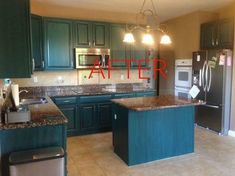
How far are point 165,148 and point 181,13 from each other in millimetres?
3516

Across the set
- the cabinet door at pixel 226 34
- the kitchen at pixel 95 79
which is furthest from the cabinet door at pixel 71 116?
the cabinet door at pixel 226 34

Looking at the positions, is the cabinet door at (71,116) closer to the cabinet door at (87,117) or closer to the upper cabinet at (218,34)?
the cabinet door at (87,117)

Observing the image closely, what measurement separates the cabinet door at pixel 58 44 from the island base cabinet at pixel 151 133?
1.71 m

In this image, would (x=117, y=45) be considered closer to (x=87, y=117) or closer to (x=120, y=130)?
(x=87, y=117)

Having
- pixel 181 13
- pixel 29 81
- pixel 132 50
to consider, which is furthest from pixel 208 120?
pixel 29 81

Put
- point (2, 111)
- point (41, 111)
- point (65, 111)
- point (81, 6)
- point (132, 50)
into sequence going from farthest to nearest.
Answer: point (132, 50) → point (81, 6) → point (65, 111) → point (41, 111) → point (2, 111)

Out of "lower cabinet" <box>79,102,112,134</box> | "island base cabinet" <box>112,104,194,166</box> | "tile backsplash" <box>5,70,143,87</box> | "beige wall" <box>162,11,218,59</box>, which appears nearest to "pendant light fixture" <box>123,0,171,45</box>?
"beige wall" <box>162,11,218,59</box>

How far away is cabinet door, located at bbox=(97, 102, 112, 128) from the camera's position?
182 inches

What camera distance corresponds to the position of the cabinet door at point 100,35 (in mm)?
4762

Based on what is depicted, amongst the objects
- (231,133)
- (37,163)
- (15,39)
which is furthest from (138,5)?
(37,163)

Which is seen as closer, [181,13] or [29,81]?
[29,81]

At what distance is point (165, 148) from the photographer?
338 cm

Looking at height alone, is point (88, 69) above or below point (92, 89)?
above

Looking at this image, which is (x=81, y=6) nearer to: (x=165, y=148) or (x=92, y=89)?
(x=92, y=89)
